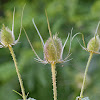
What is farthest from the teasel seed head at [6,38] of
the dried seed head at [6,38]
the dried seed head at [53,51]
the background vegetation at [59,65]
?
the background vegetation at [59,65]

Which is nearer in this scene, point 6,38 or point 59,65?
point 6,38

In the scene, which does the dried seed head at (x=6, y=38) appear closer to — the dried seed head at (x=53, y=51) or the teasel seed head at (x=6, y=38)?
the teasel seed head at (x=6, y=38)

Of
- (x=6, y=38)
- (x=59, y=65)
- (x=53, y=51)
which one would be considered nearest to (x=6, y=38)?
(x=6, y=38)

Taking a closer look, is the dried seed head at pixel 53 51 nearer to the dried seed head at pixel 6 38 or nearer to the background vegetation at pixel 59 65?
the dried seed head at pixel 6 38

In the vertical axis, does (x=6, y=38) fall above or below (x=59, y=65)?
below

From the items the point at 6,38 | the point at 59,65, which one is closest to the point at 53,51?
the point at 6,38

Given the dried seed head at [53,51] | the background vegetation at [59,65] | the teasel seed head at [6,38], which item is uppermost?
the background vegetation at [59,65]

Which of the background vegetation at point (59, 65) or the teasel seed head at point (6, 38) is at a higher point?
the background vegetation at point (59, 65)

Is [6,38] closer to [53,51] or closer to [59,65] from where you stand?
[53,51]

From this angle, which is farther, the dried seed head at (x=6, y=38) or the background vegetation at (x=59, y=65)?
the background vegetation at (x=59, y=65)
